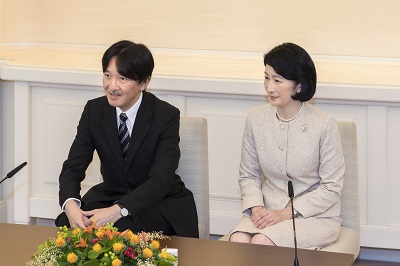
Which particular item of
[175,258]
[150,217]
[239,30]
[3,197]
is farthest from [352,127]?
[3,197]

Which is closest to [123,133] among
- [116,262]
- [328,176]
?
[328,176]

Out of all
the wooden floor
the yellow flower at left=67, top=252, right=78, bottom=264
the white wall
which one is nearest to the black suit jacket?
the wooden floor

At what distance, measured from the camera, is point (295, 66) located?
3746 millimetres

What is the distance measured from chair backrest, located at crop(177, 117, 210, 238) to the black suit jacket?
0.05 m

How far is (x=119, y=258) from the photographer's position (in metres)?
2.43

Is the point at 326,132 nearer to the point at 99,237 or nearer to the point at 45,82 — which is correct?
the point at 99,237

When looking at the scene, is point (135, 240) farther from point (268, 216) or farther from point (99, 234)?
point (268, 216)

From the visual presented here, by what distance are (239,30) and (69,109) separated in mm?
1134

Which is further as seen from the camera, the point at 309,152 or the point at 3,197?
the point at 3,197

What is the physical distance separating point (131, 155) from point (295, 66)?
0.78 m

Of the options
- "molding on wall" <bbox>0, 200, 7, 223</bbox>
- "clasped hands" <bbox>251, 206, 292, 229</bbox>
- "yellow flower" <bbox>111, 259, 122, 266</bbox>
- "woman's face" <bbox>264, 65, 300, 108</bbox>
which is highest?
"woman's face" <bbox>264, 65, 300, 108</bbox>

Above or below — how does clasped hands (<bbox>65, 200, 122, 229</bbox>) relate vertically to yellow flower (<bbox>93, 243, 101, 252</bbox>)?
below

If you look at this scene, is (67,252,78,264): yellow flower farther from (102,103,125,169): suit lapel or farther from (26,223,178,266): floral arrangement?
(102,103,125,169): suit lapel

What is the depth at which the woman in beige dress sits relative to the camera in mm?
3688
